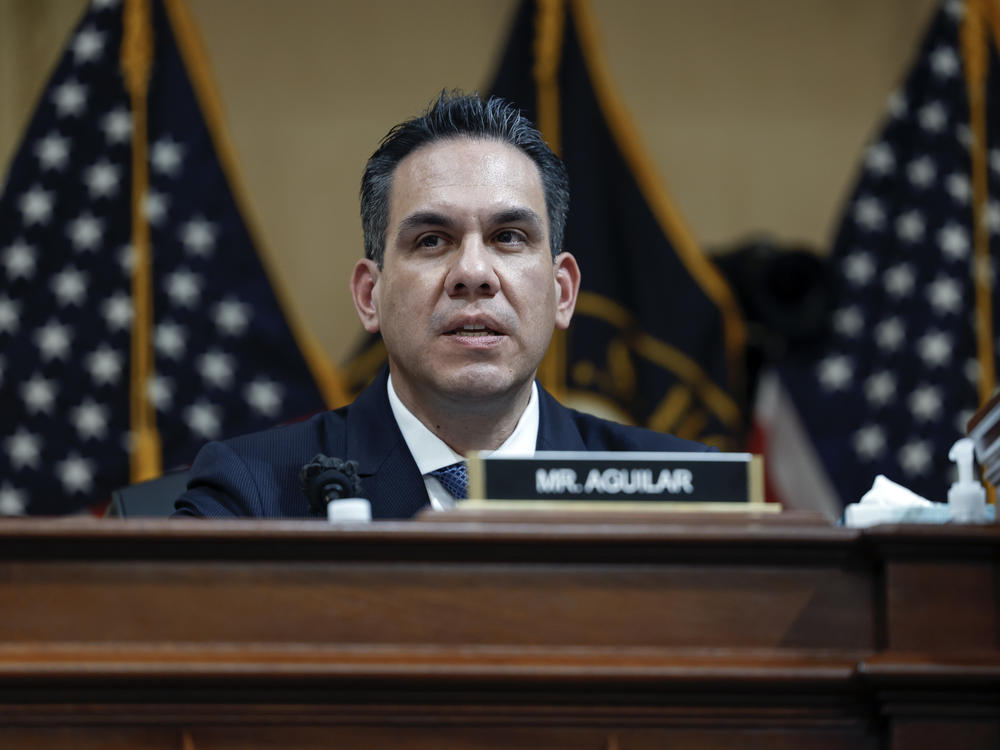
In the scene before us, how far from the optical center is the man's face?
2732mm

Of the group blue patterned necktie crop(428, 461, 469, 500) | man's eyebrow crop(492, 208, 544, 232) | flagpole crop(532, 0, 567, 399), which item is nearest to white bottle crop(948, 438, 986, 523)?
blue patterned necktie crop(428, 461, 469, 500)

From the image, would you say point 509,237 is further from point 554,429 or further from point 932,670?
point 932,670

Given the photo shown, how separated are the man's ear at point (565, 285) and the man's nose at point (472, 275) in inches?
15.0

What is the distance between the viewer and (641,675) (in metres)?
1.64

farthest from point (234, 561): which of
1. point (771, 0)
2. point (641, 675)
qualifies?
point (771, 0)

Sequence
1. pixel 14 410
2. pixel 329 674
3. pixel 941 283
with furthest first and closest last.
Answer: pixel 941 283
pixel 14 410
pixel 329 674

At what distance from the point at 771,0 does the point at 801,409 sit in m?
1.76

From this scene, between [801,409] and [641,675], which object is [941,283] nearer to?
[801,409]

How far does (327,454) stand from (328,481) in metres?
0.76

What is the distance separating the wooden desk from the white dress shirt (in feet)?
3.16

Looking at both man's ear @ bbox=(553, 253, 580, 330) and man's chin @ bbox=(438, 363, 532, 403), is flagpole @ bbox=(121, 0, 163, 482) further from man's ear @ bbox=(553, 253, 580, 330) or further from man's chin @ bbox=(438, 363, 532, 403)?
man's chin @ bbox=(438, 363, 532, 403)

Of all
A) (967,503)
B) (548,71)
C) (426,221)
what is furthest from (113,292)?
(967,503)

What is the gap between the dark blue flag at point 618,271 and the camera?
5.63 meters

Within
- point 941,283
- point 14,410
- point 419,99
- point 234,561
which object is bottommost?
point 234,561
